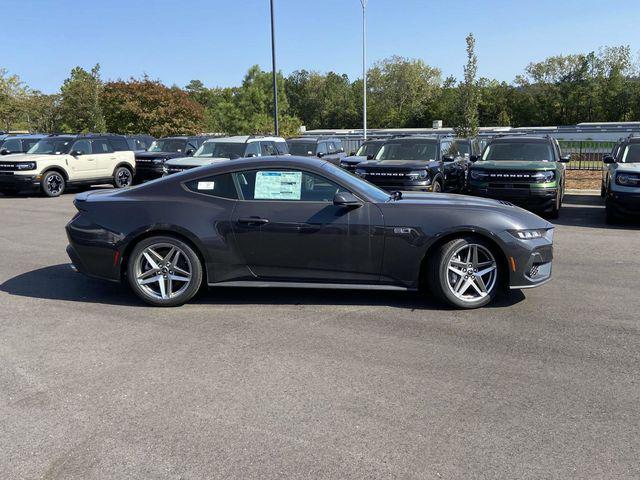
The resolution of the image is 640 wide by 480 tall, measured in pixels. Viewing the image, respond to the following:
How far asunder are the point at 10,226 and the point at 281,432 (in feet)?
33.5

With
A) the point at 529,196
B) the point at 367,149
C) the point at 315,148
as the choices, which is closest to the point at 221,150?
the point at 315,148

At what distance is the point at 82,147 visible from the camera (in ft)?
62.7

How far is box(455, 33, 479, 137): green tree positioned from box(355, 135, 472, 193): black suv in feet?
22.6

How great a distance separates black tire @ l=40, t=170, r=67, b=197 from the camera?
58.5 ft

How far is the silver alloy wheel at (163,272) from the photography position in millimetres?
5980

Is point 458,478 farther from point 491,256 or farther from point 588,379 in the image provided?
point 491,256

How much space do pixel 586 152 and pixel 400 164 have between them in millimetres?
14932

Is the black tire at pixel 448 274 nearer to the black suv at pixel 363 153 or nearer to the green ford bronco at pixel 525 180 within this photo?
the green ford bronco at pixel 525 180

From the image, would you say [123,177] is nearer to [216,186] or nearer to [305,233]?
[216,186]

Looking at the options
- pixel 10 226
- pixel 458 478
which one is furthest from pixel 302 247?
pixel 10 226

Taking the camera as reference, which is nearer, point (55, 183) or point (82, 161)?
point (55, 183)

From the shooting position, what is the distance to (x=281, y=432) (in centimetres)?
353

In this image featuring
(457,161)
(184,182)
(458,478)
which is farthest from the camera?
(457,161)

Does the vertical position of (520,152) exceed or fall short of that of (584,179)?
it exceeds it
